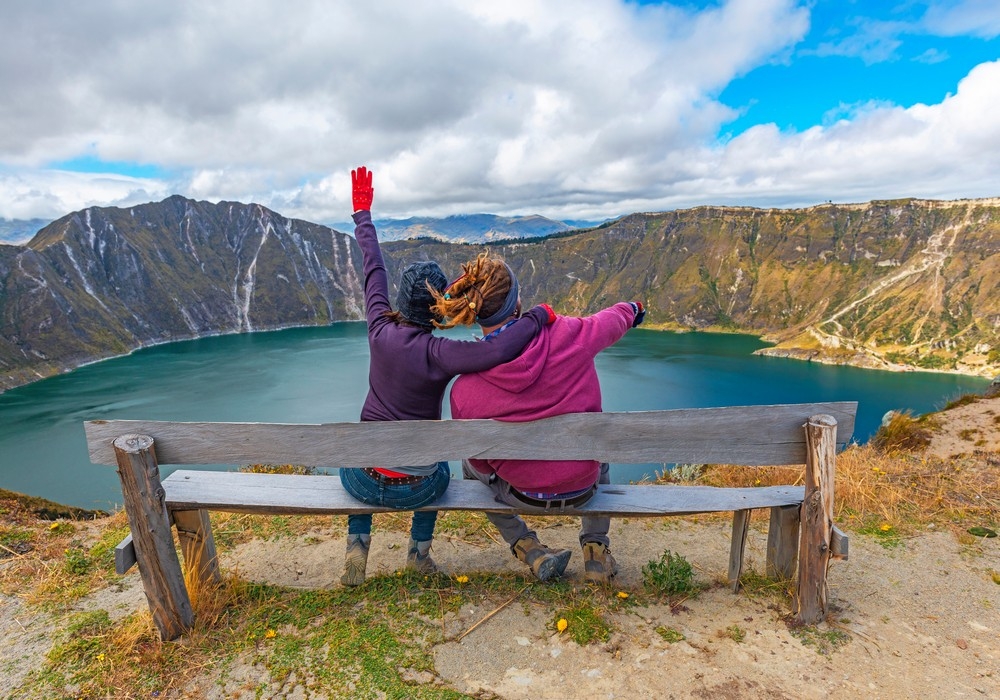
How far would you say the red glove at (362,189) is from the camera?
4105 millimetres

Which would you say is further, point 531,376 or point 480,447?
point 480,447

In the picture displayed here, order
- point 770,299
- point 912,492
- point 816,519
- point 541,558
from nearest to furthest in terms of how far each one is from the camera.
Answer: point 816,519 → point 541,558 → point 912,492 → point 770,299

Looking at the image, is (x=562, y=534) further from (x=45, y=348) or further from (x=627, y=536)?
(x=45, y=348)

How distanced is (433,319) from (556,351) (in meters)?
0.78

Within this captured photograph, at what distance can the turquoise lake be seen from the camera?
49.4 metres

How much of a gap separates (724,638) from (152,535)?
363 cm

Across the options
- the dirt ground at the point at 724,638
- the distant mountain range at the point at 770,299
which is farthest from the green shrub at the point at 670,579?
the distant mountain range at the point at 770,299

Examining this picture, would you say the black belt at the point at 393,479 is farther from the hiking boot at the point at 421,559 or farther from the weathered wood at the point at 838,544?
the weathered wood at the point at 838,544

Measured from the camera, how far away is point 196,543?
3.82 meters

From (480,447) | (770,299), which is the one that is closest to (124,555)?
(480,447)

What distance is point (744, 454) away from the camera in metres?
3.28

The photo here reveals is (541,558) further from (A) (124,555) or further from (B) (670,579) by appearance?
(A) (124,555)

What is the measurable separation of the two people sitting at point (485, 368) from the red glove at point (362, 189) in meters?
0.66

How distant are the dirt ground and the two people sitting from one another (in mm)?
901
